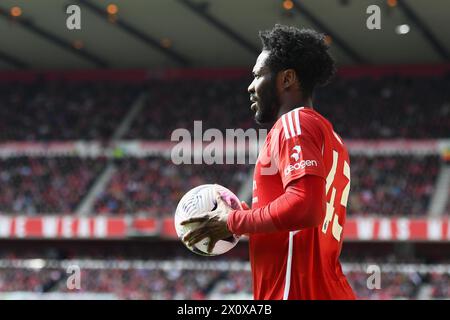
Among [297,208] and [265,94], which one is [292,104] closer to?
[265,94]

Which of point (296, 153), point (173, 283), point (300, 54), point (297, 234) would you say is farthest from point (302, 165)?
point (173, 283)

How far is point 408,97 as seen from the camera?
2689cm

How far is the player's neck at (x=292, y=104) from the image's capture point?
3.54m

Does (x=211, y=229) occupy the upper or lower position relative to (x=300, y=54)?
lower

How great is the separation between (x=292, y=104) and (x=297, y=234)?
0.56 metres

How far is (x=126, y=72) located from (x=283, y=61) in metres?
27.4

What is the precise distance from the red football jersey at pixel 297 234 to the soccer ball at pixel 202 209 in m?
0.24

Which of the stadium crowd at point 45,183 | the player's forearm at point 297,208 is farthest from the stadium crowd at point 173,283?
the player's forearm at point 297,208

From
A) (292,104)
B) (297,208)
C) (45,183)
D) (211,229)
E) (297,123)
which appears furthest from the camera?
(45,183)

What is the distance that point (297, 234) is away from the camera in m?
3.33

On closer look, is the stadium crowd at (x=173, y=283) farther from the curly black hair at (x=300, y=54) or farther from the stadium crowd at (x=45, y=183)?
the curly black hair at (x=300, y=54)

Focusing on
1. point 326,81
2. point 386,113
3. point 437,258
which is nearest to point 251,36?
point 386,113
